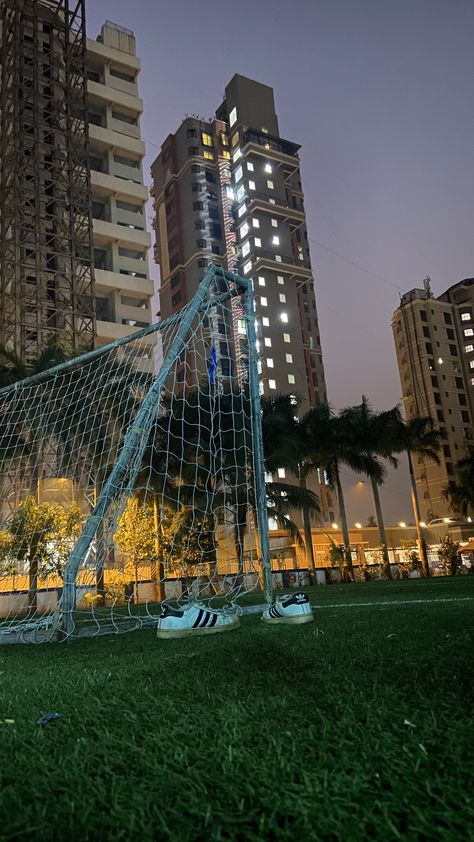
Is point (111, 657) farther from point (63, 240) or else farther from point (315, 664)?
point (63, 240)

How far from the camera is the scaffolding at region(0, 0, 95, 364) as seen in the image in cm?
3509

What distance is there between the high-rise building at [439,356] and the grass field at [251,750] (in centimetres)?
6462

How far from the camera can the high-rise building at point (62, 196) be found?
35.4 metres

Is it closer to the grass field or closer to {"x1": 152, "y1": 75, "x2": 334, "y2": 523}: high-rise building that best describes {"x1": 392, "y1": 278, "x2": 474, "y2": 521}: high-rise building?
{"x1": 152, "y1": 75, "x2": 334, "y2": 523}: high-rise building

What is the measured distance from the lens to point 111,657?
3.83m

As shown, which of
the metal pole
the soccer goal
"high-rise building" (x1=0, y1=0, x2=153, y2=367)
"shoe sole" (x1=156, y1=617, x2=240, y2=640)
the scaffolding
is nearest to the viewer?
"shoe sole" (x1=156, y1=617, x2=240, y2=640)

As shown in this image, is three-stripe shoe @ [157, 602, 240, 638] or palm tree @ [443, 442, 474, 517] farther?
palm tree @ [443, 442, 474, 517]

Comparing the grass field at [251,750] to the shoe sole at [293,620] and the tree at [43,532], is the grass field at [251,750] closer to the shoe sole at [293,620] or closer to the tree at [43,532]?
the shoe sole at [293,620]

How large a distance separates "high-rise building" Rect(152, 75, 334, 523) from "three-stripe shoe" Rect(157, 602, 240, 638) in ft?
192

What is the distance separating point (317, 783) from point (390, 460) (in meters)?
28.0

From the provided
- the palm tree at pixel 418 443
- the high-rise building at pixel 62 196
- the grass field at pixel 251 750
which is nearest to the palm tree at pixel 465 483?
the palm tree at pixel 418 443

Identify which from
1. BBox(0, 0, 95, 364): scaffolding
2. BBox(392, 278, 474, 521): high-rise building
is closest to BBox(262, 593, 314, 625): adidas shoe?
BBox(0, 0, 95, 364): scaffolding

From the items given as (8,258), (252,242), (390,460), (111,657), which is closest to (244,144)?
(252,242)

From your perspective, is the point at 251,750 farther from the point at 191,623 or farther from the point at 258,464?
the point at 258,464
